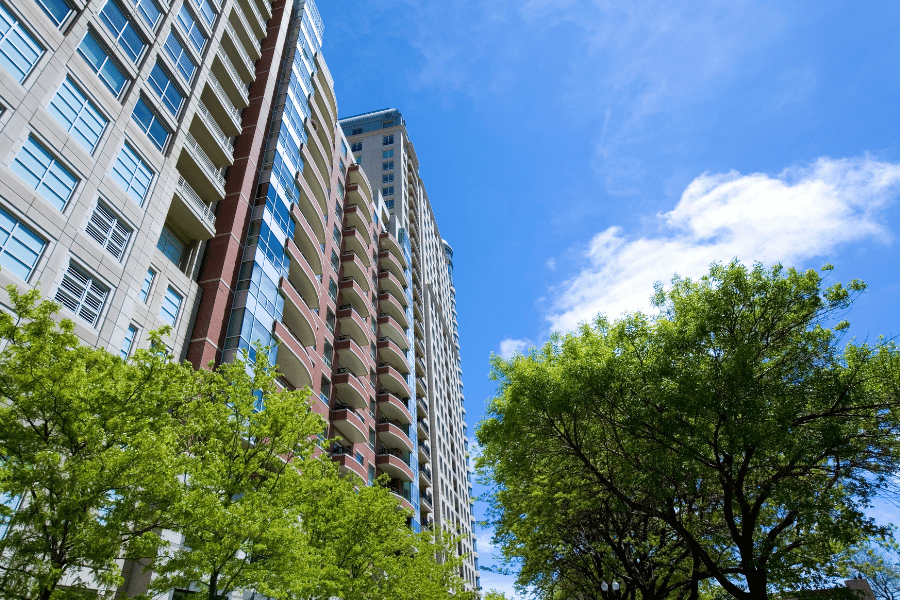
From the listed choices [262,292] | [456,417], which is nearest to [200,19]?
[262,292]

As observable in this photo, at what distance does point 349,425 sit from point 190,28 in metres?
24.7

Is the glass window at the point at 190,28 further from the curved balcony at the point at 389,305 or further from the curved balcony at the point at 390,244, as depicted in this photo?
the curved balcony at the point at 390,244

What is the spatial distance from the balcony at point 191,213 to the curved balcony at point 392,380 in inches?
962

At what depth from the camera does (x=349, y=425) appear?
3569 centimetres

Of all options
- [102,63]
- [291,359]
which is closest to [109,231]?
[102,63]

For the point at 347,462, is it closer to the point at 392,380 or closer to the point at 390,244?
the point at 392,380

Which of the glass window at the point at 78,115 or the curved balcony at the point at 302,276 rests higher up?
the curved balcony at the point at 302,276

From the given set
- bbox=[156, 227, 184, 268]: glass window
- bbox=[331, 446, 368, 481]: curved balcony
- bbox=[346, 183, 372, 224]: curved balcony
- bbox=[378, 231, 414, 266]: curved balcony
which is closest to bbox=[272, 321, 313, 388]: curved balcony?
bbox=[156, 227, 184, 268]: glass window

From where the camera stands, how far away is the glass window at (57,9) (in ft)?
55.7

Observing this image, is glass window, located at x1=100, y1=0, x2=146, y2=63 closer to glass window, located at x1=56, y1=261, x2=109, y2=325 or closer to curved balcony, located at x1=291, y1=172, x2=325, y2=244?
glass window, located at x1=56, y1=261, x2=109, y2=325

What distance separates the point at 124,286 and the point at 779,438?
20053mm

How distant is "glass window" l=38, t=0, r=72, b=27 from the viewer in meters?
17.0

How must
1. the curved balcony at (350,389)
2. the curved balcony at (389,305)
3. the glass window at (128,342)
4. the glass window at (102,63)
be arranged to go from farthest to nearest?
the curved balcony at (389,305) → the curved balcony at (350,389) → the glass window at (102,63) → the glass window at (128,342)

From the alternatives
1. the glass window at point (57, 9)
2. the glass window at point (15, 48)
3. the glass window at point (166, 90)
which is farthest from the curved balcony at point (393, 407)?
the glass window at point (15, 48)
